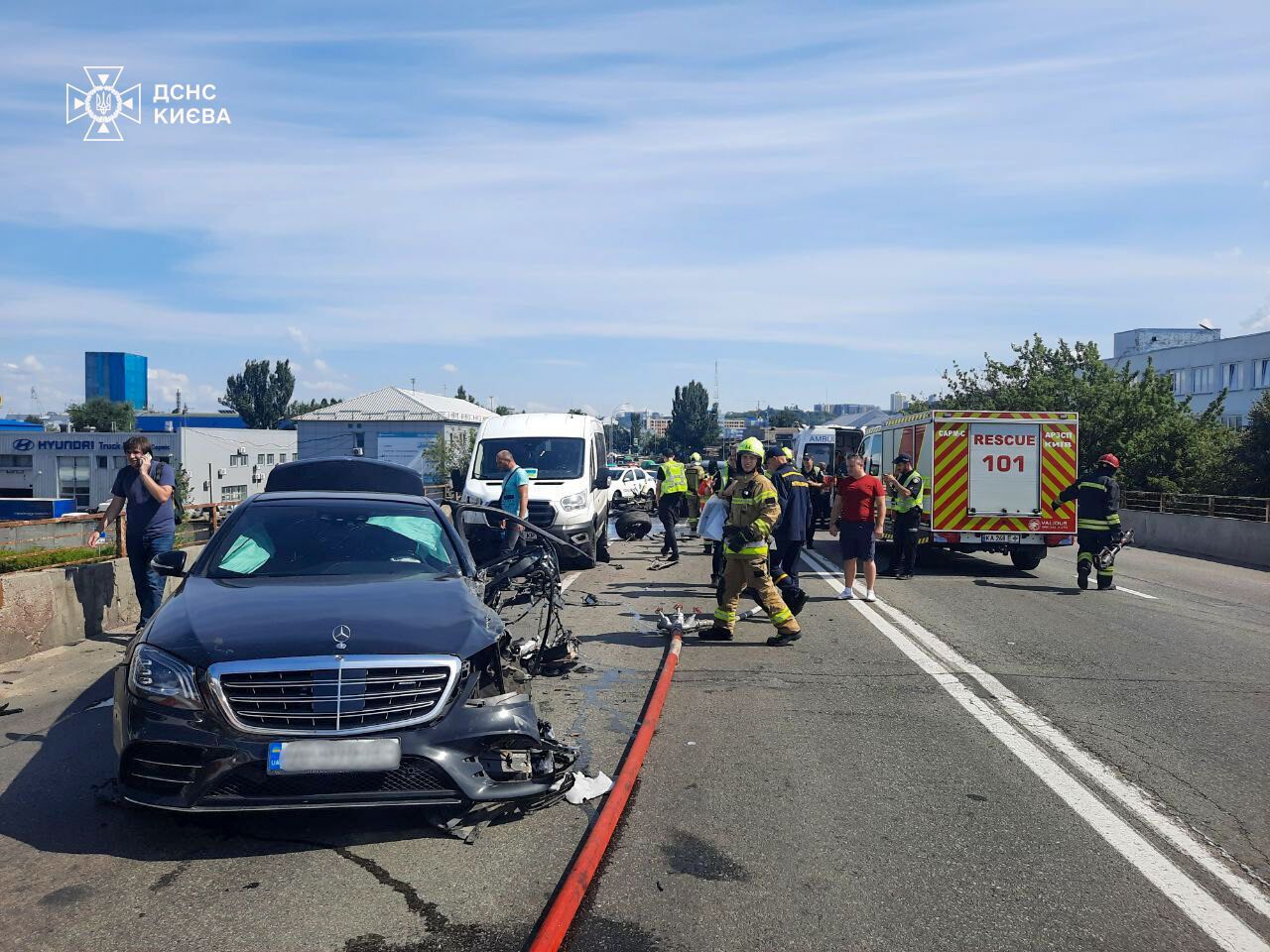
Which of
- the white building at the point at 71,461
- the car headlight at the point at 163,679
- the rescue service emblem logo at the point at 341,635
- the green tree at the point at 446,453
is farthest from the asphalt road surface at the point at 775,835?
the white building at the point at 71,461

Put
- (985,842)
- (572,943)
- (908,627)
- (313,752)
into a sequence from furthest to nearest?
(908,627) < (985,842) < (313,752) < (572,943)

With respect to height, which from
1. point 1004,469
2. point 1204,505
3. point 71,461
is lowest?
point 71,461

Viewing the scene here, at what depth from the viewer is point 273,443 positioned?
93.1 meters

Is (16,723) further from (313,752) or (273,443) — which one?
(273,443)

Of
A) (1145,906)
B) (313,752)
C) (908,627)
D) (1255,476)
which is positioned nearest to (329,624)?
(313,752)

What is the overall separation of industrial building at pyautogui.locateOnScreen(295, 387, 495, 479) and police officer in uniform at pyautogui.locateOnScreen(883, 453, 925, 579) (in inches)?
3035

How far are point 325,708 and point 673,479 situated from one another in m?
12.8

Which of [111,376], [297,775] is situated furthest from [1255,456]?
[111,376]

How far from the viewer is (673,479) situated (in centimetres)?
1700

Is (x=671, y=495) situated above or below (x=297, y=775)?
above

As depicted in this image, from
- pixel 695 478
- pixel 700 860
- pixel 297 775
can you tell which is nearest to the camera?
pixel 297 775

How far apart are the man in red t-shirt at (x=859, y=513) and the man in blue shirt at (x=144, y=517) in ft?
22.9

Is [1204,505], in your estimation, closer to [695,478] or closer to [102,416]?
[695,478]

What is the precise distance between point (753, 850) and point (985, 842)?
3.33 ft
